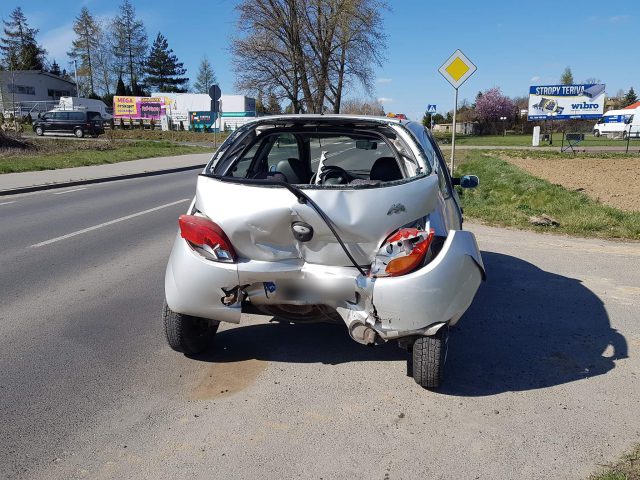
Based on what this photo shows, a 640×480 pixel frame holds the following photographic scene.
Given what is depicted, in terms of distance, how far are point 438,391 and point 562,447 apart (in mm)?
827

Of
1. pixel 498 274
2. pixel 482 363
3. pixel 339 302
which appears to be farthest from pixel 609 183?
pixel 339 302

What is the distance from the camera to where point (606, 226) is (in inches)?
355

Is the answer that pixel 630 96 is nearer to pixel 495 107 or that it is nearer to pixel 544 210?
pixel 495 107

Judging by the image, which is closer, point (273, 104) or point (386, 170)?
point (386, 170)

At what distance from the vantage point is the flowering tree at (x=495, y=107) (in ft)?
274

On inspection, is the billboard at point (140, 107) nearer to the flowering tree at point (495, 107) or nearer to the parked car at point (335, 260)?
the flowering tree at point (495, 107)

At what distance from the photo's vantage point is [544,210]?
34.8 feet

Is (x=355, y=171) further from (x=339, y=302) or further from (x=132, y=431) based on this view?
(x=132, y=431)

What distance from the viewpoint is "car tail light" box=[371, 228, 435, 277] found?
3.25 m


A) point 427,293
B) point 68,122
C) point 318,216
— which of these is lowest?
point 427,293

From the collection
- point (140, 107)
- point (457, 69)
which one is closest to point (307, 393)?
point (457, 69)

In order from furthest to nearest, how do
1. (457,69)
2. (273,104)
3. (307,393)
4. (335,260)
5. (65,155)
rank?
(273,104) → (65,155) → (457,69) → (307,393) → (335,260)

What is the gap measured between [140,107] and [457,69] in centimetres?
5597

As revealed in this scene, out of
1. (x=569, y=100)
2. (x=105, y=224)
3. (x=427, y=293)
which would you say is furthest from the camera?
(x=569, y=100)
